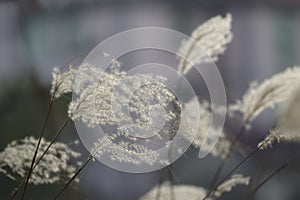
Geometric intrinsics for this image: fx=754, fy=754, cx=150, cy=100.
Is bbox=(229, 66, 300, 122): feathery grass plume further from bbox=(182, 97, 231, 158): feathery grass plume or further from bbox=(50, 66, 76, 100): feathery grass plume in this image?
bbox=(50, 66, 76, 100): feathery grass plume

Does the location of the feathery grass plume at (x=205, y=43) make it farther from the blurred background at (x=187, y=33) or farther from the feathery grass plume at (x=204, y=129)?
the blurred background at (x=187, y=33)

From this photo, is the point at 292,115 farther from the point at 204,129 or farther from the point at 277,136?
the point at 204,129

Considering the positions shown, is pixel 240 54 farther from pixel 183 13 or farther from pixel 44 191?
→ pixel 44 191

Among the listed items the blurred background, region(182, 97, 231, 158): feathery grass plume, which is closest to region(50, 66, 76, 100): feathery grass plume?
region(182, 97, 231, 158): feathery grass plume

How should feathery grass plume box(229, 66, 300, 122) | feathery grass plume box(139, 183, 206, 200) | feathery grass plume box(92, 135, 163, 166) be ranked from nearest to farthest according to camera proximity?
1. feathery grass plume box(92, 135, 163, 166)
2. feathery grass plume box(229, 66, 300, 122)
3. feathery grass plume box(139, 183, 206, 200)

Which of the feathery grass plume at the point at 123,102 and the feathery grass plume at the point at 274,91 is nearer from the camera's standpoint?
the feathery grass plume at the point at 123,102

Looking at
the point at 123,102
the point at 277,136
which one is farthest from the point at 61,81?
the point at 277,136

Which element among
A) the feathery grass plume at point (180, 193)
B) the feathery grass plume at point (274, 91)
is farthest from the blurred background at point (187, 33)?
the feathery grass plume at point (274, 91)

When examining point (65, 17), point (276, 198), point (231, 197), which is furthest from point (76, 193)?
point (65, 17)
